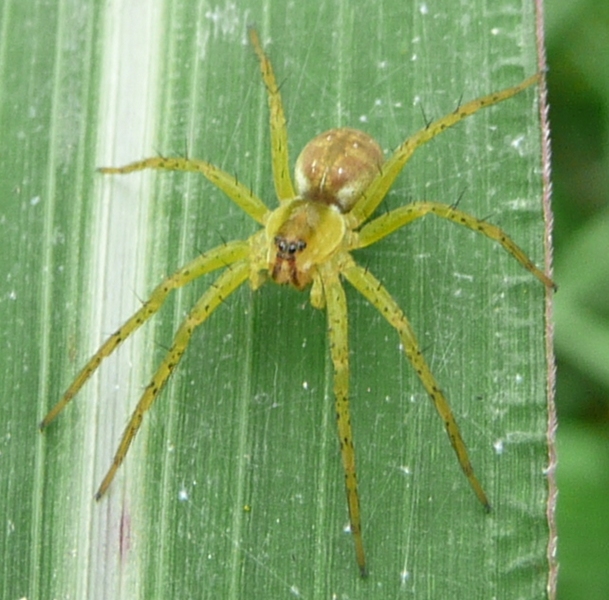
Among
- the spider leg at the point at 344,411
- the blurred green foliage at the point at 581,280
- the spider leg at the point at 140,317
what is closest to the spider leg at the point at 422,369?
the spider leg at the point at 344,411

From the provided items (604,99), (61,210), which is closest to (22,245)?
(61,210)

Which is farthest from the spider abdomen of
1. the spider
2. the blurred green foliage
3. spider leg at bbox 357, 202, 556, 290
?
the blurred green foliage

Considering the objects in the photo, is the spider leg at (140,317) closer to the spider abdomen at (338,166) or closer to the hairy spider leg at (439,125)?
the spider abdomen at (338,166)

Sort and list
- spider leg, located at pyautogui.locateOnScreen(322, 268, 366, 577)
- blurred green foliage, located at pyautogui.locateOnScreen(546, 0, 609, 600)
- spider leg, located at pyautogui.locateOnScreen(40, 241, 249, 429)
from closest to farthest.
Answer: spider leg, located at pyautogui.locateOnScreen(322, 268, 366, 577) < spider leg, located at pyautogui.locateOnScreen(40, 241, 249, 429) < blurred green foliage, located at pyautogui.locateOnScreen(546, 0, 609, 600)

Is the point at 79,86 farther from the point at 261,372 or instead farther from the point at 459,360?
the point at 459,360

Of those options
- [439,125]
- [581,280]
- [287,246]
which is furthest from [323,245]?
[581,280]

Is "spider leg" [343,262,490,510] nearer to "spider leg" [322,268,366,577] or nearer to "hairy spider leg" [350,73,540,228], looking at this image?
"spider leg" [322,268,366,577]

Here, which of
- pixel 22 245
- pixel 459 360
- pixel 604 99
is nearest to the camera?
pixel 459 360
